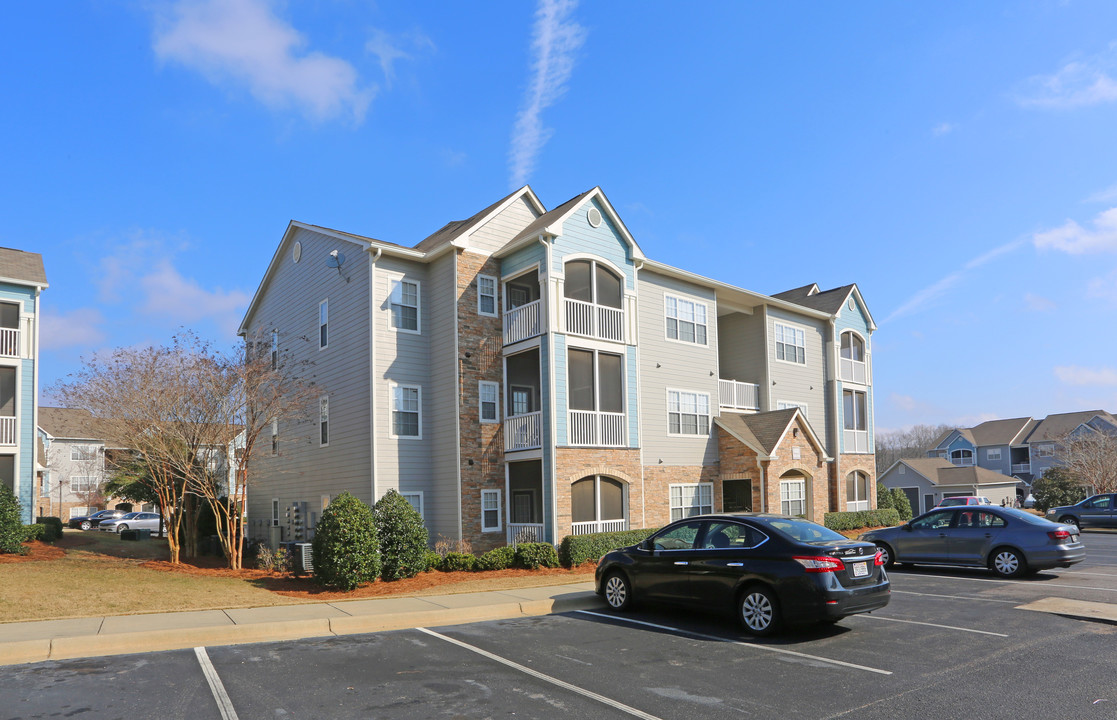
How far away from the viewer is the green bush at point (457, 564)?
18.9m

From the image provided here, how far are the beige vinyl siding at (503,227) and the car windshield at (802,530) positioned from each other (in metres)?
13.6

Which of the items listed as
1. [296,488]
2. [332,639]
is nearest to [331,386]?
[296,488]

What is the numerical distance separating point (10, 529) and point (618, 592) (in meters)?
17.2

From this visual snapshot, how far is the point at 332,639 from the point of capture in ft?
35.1

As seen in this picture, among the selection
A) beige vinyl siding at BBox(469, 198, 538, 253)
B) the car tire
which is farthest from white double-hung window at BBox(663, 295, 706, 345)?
the car tire

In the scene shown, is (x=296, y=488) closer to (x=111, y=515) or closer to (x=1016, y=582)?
(x=1016, y=582)

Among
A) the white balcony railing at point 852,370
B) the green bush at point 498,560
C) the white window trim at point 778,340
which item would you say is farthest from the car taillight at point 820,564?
the white balcony railing at point 852,370

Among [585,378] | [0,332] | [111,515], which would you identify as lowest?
[111,515]

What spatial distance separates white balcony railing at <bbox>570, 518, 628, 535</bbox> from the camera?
68.7 feet

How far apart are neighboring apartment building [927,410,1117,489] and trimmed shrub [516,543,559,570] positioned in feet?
226

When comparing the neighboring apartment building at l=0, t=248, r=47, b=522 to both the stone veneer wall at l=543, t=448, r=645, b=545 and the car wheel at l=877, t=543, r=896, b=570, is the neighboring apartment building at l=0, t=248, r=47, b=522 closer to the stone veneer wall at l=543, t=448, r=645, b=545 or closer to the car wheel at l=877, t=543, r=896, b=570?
the stone veneer wall at l=543, t=448, r=645, b=545

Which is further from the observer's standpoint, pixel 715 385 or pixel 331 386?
pixel 715 385

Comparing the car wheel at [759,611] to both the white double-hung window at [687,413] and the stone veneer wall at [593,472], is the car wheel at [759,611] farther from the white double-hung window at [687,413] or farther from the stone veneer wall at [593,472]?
the white double-hung window at [687,413]

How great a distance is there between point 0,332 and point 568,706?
26.7m
